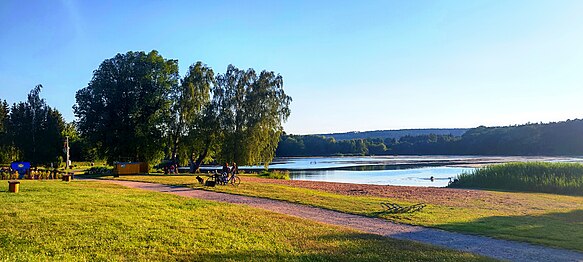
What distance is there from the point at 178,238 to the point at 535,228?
862 centimetres

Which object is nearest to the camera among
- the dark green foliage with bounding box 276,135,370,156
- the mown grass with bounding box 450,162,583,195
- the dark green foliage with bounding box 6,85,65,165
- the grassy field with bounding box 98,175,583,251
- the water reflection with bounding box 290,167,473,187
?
the grassy field with bounding box 98,175,583,251

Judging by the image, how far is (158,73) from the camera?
40781 millimetres

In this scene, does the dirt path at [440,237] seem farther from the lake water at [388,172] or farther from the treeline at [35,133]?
the treeline at [35,133]

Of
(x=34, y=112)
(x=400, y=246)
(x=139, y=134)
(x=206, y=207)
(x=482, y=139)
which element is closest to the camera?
(x=400, y=246)

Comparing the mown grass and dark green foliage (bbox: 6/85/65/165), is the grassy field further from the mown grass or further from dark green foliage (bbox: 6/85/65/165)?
dark green foliage (bbox: 6/85/65/165)

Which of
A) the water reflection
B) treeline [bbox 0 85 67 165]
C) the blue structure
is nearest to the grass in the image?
the blue structure

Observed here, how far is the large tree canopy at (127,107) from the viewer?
3881cm

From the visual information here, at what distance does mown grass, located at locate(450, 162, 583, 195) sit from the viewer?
2550 centimetres

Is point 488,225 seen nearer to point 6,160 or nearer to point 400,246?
point 400,246

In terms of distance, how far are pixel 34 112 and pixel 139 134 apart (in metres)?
15.9

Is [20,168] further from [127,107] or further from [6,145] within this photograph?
[6,145]

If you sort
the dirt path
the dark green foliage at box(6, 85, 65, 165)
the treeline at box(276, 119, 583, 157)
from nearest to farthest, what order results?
the dirt path, the dark green foliage at box(6, 85, 65, 165), the treeline at box(276, 119, 583, 157)

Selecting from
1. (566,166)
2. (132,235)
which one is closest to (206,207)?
(132,235)

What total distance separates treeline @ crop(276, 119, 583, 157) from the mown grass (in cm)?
8778
